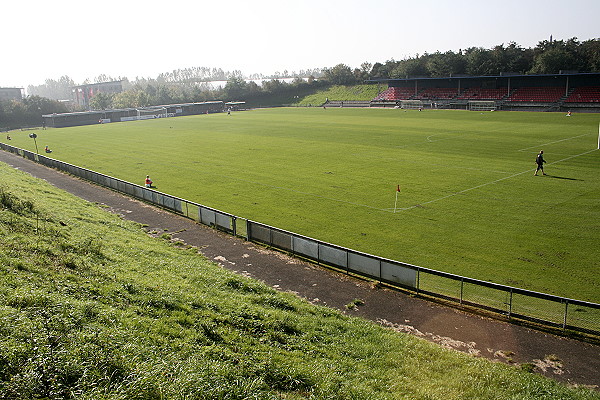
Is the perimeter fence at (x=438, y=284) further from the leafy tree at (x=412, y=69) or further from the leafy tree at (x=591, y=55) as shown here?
the leafy tree at (x=412, y=69)

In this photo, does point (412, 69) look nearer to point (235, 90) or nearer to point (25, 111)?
point (235, 90)

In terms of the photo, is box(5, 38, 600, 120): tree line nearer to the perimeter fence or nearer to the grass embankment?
the grass embankment

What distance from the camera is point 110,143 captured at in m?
68.9

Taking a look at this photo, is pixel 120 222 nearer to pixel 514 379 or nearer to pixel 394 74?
pixel 514 379

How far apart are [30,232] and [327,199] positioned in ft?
61.0

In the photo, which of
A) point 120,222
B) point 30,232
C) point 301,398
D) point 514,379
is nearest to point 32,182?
point 120,222

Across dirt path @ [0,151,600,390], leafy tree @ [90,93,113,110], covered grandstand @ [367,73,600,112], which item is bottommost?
dirt path @ [0,151,600,390]

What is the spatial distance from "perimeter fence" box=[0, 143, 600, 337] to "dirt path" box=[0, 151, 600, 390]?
0.53 meters

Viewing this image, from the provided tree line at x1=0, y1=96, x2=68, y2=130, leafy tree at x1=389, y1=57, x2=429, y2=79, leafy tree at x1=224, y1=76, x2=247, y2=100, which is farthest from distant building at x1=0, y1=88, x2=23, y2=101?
leafy tree at x1=389, y1=57, x2=429, y2=79

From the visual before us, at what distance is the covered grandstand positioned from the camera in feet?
284

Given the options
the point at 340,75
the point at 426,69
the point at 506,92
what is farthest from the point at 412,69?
the point at 506,92

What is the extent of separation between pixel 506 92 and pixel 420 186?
78.5 m

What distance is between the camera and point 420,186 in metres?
34.6

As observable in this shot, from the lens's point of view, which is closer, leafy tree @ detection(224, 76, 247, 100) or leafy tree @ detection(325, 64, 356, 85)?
leafy tree @ detection(325, 64, 356, 85)
